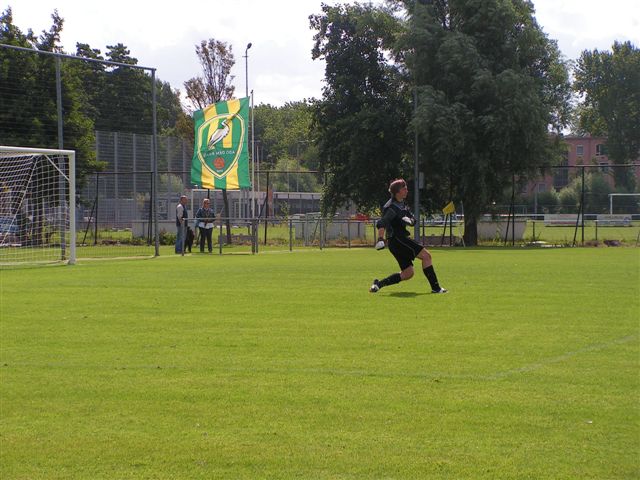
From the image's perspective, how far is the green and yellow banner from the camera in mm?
30531

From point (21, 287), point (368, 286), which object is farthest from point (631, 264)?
point (21, 287)

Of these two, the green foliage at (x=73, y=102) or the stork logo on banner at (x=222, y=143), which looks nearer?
the green foliage at (x=73, y=102)

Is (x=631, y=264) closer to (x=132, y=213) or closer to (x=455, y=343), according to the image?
(x=455, y=343)

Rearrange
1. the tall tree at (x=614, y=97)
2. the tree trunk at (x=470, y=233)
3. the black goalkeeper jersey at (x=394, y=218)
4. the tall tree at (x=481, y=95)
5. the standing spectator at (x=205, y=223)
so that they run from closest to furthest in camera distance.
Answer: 1. the black goalkeeper jersey at (x=394, y=218)
2. the standing spectator at (x=205, y=223)
3. the tall tree at (x=481, y=95)
4. the tree trunk at (x=470, y=233)
5. the tall tree at (x=614, y=97)

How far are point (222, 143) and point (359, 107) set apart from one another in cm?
1599

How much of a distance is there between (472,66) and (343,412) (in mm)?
35771

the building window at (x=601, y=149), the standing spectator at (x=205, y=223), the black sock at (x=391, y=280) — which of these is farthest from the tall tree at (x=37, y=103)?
the building window at (x=601, y=149)

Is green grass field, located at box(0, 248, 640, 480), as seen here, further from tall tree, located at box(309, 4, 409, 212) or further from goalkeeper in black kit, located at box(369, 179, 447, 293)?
tall tree, located at box(309, 4, 409, 212)

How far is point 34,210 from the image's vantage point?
2711cm

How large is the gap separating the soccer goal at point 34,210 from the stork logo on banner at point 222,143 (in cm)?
512

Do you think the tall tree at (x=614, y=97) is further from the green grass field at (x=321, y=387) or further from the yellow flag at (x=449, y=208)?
the green grass field at (x=321, y=387)

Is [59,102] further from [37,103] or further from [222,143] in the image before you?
[222,143]

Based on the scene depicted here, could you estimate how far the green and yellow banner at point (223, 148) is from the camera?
3053 centimetres

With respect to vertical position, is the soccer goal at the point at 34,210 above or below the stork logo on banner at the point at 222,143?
below
